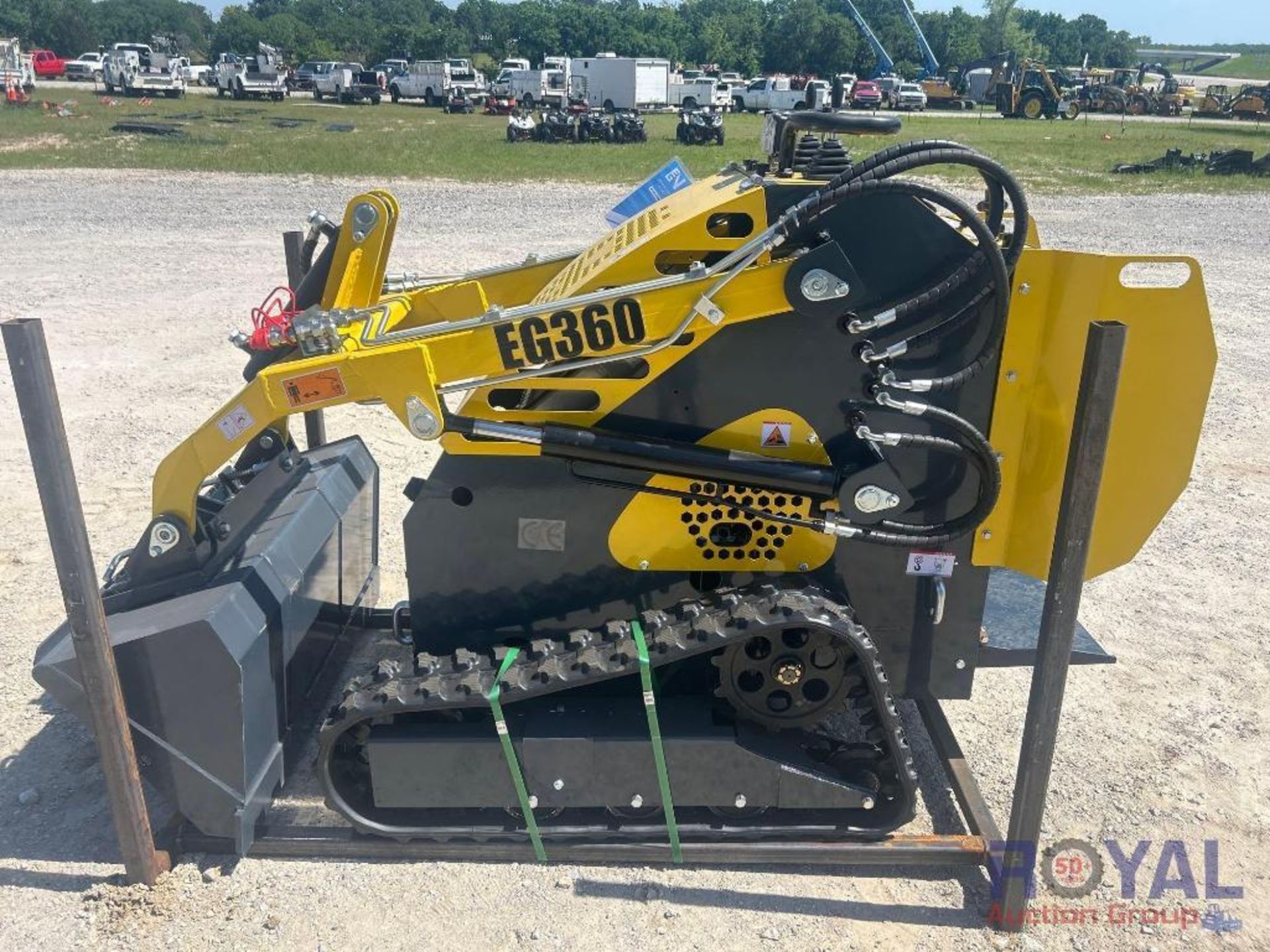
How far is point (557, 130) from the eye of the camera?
30.5 meters

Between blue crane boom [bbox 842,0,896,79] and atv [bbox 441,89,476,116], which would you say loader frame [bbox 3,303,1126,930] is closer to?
atv [bbox 441,89,476,116]

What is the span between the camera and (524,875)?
361cm

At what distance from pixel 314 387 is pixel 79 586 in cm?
93

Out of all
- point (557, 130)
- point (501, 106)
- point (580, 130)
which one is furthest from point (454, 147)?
point (501, 106)

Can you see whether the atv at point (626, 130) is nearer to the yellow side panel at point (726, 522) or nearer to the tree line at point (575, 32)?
the yellow side panel at point (726, 522)

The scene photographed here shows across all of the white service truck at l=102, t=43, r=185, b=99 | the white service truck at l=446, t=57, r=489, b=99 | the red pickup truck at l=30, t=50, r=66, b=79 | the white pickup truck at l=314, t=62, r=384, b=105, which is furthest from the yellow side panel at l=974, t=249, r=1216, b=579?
the red pickup truck at l=30, t=50, r=66, b=79

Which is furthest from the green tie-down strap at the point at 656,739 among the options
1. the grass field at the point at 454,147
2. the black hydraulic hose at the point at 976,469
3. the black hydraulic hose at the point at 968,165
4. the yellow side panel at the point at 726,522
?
the grass field at the point at 454,147

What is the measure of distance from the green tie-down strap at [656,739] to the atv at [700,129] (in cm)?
2905

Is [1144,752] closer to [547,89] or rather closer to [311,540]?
[311,540]

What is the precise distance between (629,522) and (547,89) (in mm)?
43857

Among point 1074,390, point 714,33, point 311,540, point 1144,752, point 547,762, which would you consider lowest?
point 1144,752

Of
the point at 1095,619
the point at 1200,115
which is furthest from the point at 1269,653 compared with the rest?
the point at 1200,115

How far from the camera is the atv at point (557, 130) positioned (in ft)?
100

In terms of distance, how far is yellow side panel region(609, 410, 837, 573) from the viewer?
355 cm
